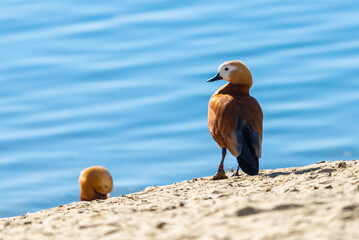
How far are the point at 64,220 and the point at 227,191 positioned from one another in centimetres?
175

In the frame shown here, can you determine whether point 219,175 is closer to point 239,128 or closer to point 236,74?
point 239,128

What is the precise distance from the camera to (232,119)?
8.97 metres

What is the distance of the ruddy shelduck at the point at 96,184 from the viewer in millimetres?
9523

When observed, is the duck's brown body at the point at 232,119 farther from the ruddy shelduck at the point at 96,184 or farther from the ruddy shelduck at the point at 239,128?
the ruddy shelduck at the point at 96,184

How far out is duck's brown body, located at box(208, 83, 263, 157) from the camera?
893 cm

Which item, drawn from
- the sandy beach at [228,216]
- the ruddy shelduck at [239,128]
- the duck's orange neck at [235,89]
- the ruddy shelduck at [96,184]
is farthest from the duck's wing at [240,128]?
the ruddy shelduck at [96,184]

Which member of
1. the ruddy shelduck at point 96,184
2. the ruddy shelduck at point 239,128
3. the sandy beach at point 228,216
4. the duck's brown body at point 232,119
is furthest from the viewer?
the ruddy shelduck at point 96,184

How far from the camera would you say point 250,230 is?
4887 mm

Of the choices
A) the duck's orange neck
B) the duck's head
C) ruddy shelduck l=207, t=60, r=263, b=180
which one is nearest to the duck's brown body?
ruddy shelduck l=207, t=60, r=263, b=180

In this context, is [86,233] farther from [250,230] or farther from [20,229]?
[250,230]

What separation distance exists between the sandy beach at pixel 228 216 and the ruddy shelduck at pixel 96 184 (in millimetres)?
2172

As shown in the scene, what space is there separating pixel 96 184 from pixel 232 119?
205 cm

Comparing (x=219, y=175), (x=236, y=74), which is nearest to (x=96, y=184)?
(x=219, y=175)

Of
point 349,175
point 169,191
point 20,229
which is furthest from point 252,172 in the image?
point 20,229
